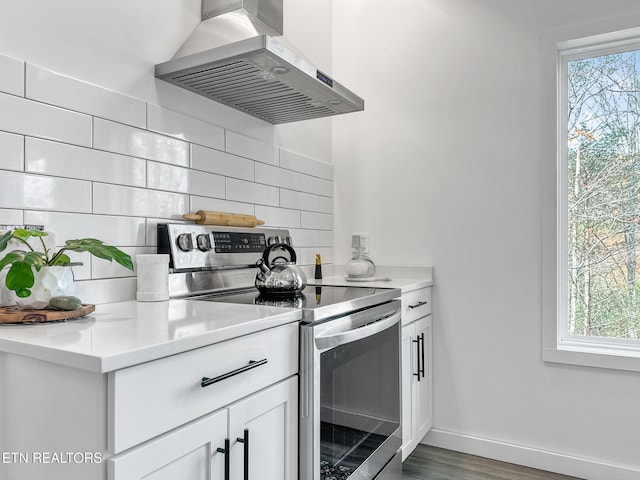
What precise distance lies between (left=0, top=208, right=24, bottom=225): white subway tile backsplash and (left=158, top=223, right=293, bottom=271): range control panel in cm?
45

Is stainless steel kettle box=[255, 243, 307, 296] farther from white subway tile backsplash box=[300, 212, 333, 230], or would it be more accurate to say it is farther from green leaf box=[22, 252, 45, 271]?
white subway tile backsplash box=[300, 212, 333, 230]

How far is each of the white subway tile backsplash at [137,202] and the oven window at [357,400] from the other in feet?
2.53

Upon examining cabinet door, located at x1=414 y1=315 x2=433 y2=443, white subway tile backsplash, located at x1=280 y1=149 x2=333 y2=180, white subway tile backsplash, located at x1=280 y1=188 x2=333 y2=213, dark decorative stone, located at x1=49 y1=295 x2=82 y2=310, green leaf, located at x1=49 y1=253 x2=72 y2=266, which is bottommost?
cabinet door, located at x1=414 y1=315 x2=433 y2=443

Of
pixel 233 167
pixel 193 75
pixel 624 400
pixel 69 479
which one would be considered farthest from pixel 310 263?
pixel 69 479

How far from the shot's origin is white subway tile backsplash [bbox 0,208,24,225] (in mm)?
1171

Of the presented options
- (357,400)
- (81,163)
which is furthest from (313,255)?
(81,163)

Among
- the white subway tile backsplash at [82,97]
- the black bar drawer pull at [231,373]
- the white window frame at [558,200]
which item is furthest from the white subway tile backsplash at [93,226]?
the white window frame at [558,200]

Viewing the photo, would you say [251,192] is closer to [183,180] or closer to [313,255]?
[183,180]

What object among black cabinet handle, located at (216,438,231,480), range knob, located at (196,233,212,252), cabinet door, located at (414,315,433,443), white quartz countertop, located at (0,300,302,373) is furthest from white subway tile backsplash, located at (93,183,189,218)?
cabinet door, located at (414,315,433,443)

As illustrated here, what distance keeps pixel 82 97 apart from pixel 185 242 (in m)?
0.56

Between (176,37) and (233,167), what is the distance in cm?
54

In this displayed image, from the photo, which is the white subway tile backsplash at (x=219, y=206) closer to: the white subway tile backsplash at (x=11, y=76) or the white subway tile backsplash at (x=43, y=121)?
the white subway tile backsplash at (x=43, y=121)

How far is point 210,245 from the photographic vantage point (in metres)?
1.77

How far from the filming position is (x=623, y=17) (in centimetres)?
205
